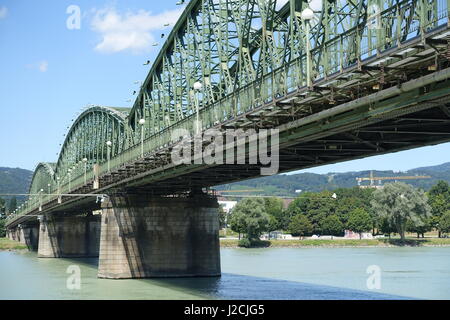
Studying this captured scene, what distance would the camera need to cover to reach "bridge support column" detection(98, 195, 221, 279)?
194 ft

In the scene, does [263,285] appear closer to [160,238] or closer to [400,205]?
[160,238]

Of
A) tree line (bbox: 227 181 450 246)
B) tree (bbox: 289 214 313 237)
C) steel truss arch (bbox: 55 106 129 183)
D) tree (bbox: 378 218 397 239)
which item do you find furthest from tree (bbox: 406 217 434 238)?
steel truss arch (bbox: 55 106 129 183)

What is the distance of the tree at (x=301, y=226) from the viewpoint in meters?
163

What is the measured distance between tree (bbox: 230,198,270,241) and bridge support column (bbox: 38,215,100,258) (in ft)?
92.4

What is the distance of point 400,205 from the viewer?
13538cm

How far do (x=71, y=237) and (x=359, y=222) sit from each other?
228 ft

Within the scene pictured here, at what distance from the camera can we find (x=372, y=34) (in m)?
25.5

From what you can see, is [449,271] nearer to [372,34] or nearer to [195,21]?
[195,21]

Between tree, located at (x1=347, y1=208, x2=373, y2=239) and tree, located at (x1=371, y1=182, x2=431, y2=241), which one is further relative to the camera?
tree, located at (x1=347, y1=208, x2=373, y2=239)

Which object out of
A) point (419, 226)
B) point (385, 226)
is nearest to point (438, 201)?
point (385, 226)

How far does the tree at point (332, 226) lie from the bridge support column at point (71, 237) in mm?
65645

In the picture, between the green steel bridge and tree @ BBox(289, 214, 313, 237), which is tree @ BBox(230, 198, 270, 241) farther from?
the green steel bridge

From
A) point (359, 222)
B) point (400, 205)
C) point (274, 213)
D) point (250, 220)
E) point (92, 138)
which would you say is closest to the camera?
point (92, 138)

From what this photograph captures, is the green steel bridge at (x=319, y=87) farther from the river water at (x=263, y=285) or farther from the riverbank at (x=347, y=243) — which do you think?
the riverbank at (x=347, y=243)
